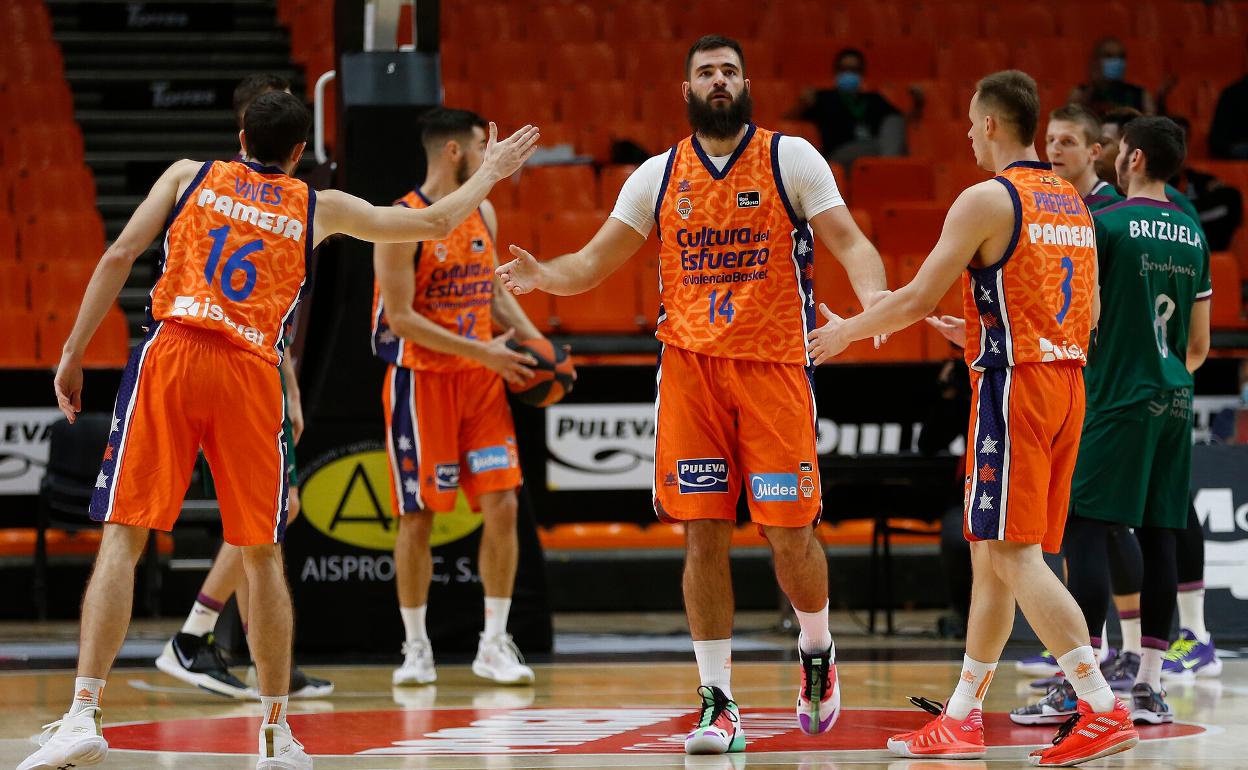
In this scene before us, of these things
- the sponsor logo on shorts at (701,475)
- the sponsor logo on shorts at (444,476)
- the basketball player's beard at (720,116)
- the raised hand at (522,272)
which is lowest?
the sponsor logo on shorts at (444,476)

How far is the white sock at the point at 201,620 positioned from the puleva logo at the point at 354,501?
996 millimetres

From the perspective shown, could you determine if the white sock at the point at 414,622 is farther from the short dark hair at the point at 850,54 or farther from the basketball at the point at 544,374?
the short dark hair at the point at 850,54

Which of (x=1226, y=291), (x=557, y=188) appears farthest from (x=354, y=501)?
(x=1226, y=291)

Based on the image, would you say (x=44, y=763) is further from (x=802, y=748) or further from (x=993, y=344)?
(x=993, y=344)

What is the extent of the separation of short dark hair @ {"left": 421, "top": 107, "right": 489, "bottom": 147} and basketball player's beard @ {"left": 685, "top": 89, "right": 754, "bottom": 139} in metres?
2.07

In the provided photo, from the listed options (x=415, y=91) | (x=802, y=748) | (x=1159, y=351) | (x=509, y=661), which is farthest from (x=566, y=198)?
(x=802, y=748)

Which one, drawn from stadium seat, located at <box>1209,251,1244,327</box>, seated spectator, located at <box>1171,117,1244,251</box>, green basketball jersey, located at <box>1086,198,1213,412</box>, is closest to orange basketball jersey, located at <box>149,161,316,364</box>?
green basketball jersey, located at <box>1086,198,1213,412</box>

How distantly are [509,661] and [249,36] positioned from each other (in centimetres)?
937

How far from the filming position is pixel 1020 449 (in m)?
4.92

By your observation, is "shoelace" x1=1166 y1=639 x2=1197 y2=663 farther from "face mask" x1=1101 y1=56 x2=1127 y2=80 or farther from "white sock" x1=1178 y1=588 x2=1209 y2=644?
"face mask" x1=1101 y1=56 x2=1127 y2=80

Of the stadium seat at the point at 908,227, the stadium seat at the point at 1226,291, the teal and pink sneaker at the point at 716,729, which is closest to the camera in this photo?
the teal and pink sneaker at the point at 716,729

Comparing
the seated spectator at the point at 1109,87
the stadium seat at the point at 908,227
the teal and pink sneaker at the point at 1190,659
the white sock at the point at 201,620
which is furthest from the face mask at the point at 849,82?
the white sock at the point at 201,620

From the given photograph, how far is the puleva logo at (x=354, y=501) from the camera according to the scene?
300 inches

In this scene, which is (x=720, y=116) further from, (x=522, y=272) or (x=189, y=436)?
(x=189, y=436)
